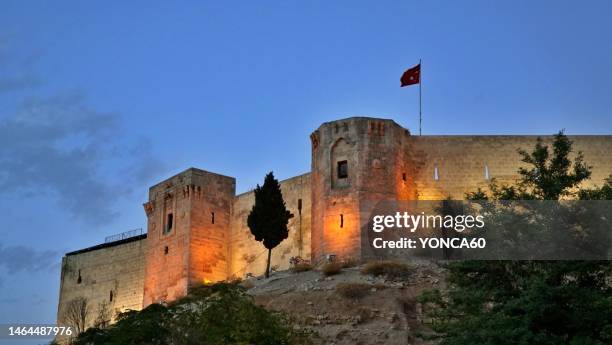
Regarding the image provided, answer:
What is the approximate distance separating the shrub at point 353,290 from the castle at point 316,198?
375 cm

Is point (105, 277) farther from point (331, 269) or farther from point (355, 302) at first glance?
point (355, 302)

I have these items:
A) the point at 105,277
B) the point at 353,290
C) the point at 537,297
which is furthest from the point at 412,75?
the point at 537,297

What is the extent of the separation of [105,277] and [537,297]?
32005 mm

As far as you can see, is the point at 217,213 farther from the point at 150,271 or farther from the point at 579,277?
the point at 579,277

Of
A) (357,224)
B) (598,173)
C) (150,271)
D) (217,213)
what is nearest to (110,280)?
(150,271)

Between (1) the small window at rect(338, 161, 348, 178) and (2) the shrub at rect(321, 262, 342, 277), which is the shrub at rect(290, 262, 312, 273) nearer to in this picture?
(2) the shrub at rect(321, 262, 342, 277)

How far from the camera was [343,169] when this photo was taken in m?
34.2

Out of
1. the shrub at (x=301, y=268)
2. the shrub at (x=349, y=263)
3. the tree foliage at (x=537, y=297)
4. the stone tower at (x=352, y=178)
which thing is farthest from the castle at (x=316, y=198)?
the tree foliage at (x=537, y=297)

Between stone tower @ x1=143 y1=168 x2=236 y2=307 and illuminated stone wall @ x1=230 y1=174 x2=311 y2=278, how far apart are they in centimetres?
58

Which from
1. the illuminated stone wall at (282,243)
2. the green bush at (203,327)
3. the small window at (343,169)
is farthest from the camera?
the illuminated stone wall at (282,243)

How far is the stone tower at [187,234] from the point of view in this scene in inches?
1506

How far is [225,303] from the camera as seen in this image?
2088 cm

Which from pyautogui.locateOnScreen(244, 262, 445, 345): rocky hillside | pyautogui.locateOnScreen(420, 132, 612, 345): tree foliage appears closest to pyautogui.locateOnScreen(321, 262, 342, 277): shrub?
pyautogui.locateOnScreen(244, 262, 445, 345): rocky hillside

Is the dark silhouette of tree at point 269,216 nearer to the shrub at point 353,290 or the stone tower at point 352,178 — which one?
the stone tower at point 352,178
